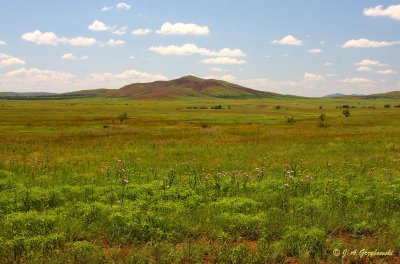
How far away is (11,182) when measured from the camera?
1254cm

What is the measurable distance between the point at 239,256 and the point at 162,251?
4.99ft

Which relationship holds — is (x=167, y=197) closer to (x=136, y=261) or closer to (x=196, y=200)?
(x=196, y=200)

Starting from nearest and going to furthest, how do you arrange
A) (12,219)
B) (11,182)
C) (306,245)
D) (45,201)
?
(306,245) < (12,219) < (45,201) < (11,182)

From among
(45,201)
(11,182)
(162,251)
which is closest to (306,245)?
(162,251)

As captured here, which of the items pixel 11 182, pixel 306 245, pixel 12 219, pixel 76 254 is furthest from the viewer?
pixel 11 182

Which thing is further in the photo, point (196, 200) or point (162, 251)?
point (196, 200)

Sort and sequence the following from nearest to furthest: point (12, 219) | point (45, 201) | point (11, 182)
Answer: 1. point (12, 219)
2. point (45, 201)
3. point (11, 182)

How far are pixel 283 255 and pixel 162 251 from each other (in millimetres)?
2368

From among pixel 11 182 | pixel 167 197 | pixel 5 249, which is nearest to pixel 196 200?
pixel 167 197

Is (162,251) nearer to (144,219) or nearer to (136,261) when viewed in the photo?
(136,261)

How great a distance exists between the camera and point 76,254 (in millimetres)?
6848

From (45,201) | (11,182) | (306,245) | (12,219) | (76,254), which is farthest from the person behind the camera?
(11,182)

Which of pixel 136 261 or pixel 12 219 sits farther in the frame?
pixel 12 219

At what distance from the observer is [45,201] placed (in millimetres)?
10258
